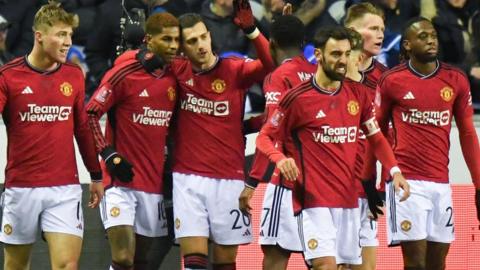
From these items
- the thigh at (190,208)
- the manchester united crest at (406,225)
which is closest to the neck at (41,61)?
the thigh at (190,208)

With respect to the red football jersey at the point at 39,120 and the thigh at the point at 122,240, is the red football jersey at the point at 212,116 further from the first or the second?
the red football jersey at the point at 39,120

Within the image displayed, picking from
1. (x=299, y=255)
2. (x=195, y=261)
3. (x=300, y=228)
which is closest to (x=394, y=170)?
(x=300, y=228)

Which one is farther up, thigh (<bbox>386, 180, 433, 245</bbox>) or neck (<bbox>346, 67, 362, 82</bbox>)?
neck (<bbox>346, 67, 362, 82</bbox>)

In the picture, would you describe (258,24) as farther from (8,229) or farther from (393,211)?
(8,229)

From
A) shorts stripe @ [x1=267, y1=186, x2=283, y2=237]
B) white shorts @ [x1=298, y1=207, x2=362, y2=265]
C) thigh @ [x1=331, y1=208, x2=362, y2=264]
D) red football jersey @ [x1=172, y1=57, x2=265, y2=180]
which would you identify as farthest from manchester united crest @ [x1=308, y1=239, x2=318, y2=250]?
red football jersey @ [x1=172, y1=57, x2=265, y2=180]

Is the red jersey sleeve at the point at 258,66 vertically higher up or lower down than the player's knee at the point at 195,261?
higher up

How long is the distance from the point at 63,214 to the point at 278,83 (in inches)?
65.3

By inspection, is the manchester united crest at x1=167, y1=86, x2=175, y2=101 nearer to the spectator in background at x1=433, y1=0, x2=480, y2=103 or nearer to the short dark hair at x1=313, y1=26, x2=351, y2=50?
the short dark hair at x1=313, y1=26, x2=351, y2=50

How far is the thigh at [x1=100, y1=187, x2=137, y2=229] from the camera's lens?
10641mm

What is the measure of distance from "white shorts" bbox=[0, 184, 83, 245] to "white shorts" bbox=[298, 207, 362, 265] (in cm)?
148

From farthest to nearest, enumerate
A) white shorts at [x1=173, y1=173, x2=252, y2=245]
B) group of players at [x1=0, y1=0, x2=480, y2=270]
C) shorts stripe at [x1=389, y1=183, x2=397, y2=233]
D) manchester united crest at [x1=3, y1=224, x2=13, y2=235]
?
shorts stripe at [x1=389, y1=183, x2=397, y2=233] → white shorts at [x1=173, y1=173, x2=252, y2=245] → manchester united crest at [x1=3, y1=224, x2=13, y2=235] → group of players at [x1=0, y1=0, x2=480, y2=270]

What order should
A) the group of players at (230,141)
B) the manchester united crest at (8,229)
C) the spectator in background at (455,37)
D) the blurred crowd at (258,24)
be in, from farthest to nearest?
the spectator in background at (455,37) < the blurred crowd at (258,24) < the manchester united crest at (8,229) < the group of players at (230,141)

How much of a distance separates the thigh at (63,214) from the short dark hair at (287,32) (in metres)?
1.69

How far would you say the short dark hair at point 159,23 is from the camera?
10.6 m
